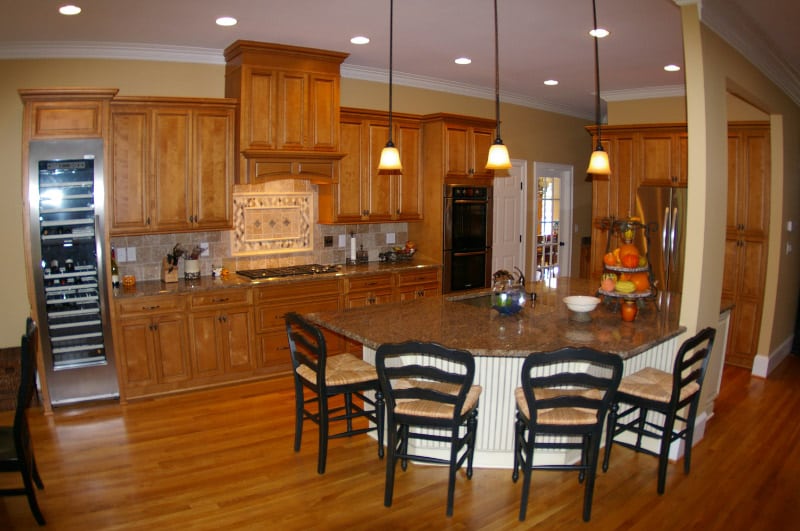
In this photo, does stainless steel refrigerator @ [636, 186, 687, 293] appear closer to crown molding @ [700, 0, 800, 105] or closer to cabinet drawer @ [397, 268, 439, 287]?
crown molding @ [700, 0, 800, 105]

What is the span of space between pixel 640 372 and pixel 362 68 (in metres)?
3.90

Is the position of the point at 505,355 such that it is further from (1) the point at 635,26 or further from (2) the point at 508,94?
(2) the point at 508,94

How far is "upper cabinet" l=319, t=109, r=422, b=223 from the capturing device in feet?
18.7

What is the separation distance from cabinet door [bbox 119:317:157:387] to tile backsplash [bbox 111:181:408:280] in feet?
1.94

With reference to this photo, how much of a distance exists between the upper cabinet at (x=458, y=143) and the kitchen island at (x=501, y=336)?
2522mm

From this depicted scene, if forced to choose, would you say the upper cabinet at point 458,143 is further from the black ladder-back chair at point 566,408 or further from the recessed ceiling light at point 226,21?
the black ladder-back chair at point 566,408

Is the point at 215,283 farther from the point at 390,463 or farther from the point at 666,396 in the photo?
the point at 666,396

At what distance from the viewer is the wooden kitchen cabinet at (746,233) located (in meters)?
5.51

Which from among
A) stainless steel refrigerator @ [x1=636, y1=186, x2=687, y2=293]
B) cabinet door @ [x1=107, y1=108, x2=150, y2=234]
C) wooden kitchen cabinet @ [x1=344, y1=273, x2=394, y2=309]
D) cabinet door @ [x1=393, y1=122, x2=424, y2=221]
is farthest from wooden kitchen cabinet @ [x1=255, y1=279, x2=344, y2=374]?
→ stainless steel refrigerator @ [x1=636, y1=186, x2=687, y2=293]

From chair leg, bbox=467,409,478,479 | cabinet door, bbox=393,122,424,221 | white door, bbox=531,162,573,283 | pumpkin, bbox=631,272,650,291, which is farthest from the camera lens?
white door, bbox=531,162,573,283

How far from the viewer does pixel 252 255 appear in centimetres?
555

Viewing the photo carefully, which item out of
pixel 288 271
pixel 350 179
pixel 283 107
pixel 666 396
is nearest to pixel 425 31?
pixel 283 107

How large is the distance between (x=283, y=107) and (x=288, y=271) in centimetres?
144

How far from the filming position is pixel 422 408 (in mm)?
2945
